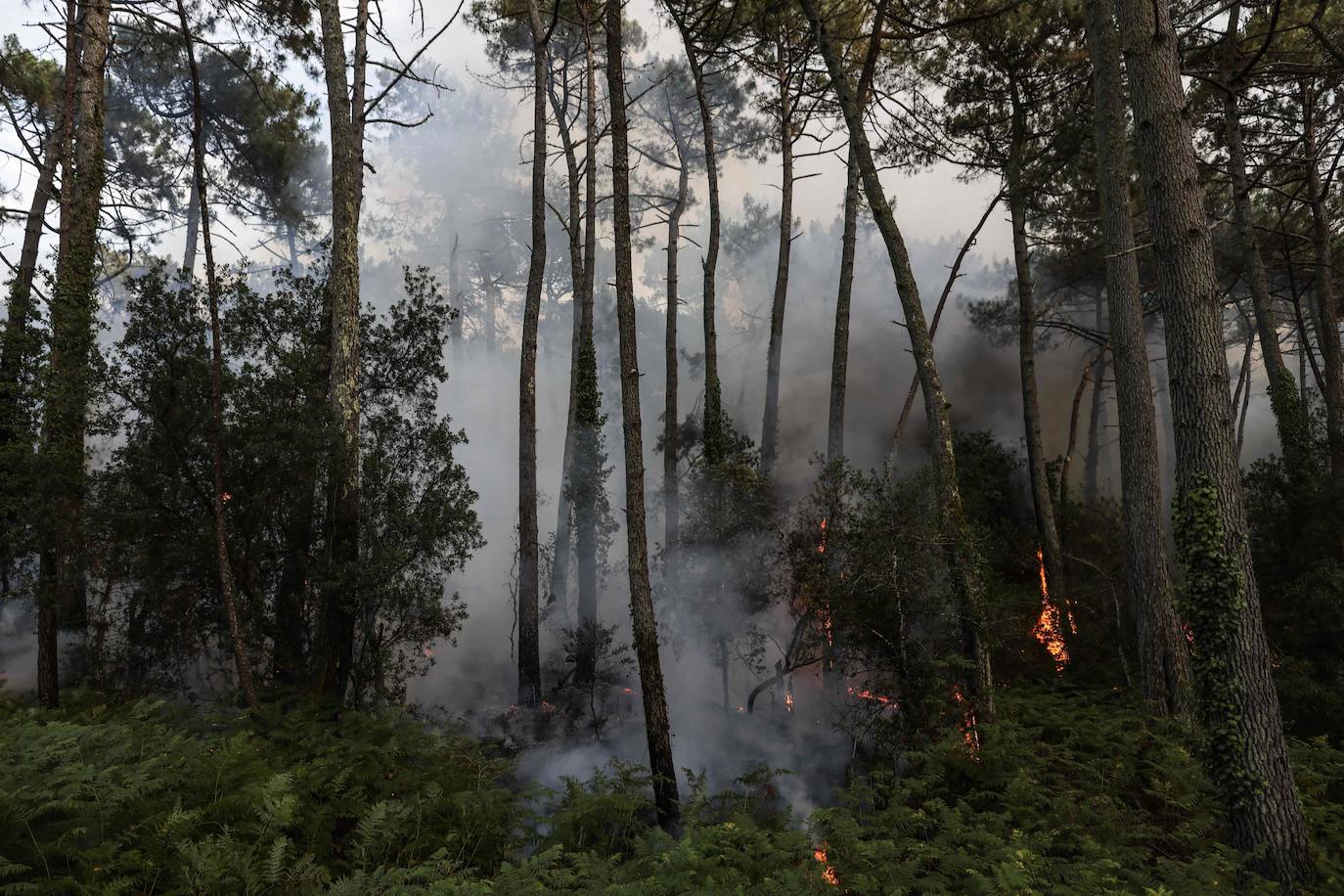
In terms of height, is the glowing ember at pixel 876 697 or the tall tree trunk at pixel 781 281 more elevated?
the tall tree trunk at pixel 781 281

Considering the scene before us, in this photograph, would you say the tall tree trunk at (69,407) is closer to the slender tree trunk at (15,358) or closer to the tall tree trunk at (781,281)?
the slender tree trunk at (15,358)

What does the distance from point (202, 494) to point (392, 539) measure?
2179 mm

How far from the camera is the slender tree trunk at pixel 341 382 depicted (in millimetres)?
8461

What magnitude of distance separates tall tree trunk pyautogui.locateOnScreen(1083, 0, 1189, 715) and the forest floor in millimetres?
731

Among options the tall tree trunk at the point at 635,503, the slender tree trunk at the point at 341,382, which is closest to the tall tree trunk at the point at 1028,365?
the tall tree trunk at the point at 635,503

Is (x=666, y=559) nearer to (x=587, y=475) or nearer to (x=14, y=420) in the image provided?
(x=587, y=475)

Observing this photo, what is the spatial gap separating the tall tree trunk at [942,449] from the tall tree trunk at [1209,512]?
2687 millimetres

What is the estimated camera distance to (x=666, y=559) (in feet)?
46.9

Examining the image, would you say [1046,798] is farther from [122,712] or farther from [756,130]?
[756,130]

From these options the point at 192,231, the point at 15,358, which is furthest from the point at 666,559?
the point at 192,231

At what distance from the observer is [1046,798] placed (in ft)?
21.1

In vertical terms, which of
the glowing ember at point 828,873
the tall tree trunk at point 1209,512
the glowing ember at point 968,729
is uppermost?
the tall tree trunk at point 1209,512

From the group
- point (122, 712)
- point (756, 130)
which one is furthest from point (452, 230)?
point (122, 712)

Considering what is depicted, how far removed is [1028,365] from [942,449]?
7.86 metres
